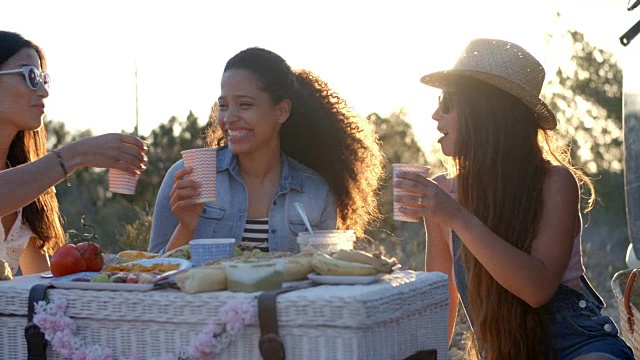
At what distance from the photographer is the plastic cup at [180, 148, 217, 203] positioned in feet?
12.7

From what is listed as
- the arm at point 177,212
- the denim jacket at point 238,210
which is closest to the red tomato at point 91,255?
the arm at point 177,212

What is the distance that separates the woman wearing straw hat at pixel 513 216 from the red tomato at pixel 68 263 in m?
1.17

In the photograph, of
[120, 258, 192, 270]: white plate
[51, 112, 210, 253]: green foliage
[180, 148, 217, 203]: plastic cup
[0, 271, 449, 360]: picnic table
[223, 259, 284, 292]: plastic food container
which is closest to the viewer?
[0, 271, 449, 360]: picnic table

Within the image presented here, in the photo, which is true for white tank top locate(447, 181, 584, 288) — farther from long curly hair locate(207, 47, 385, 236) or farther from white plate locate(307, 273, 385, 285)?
long curly hair locate(207, 47, 385, 236)

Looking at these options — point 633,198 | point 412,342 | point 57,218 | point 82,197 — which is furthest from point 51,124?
point 412,342

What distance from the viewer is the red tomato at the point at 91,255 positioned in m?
3.46

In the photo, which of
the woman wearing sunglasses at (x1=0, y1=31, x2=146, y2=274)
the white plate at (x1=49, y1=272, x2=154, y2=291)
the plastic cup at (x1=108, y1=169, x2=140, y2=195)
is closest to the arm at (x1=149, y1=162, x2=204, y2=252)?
the plastic cup at (x1=108, y1=169, x2=140, y2=195)

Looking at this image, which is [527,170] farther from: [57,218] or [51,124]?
[51,124]

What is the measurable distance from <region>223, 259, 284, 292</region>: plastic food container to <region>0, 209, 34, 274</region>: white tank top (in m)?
1.81

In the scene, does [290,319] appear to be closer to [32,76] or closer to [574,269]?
[574,269]

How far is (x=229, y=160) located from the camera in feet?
15.2

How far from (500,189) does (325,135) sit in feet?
4.12

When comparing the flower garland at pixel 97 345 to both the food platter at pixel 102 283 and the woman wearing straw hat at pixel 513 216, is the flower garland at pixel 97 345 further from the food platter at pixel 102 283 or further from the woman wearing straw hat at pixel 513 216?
the woman wearing straw hat at pixel 513 216

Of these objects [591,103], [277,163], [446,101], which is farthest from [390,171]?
[446,101]
